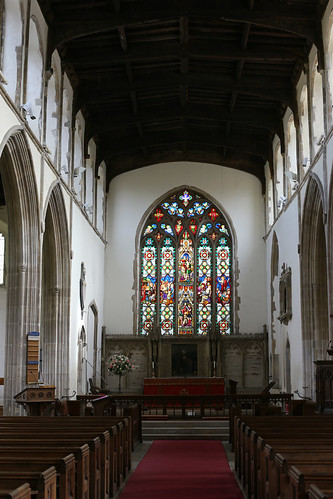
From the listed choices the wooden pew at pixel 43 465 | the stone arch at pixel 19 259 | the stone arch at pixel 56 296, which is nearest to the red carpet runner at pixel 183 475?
the wooden pew at pixel 43 465

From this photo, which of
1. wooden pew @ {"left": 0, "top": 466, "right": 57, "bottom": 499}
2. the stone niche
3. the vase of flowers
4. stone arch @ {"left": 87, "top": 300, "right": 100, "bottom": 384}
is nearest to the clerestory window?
stone arch @ {"left": 87, "top": 300, "right": 100, "bottom": 384}

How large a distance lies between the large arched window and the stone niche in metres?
0.67

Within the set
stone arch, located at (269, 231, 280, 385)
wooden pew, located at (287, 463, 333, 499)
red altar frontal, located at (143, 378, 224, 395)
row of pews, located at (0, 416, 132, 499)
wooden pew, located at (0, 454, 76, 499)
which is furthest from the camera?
stone arch, located at (269, 231, 280, 385)

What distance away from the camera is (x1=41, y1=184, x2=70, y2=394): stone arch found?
16609 millimetres

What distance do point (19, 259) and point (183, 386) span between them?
779cm

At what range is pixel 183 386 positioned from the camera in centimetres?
1964

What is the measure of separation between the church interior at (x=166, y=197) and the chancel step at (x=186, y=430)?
1766mm

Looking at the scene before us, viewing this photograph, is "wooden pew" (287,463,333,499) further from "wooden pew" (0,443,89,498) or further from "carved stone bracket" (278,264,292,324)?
"carved stone bracket" (278,264,292,324)

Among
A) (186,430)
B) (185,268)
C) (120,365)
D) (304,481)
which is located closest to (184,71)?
(185,268)

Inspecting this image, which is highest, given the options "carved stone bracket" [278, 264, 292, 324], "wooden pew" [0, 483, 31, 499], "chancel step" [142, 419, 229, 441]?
"carved stone bracket" [278, 264, 292, 324]

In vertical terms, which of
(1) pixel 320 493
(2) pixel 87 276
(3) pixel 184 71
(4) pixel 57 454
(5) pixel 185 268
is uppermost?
(3) pixel 184 71

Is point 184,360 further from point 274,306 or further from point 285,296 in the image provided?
point 285,296

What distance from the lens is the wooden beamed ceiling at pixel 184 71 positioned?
47.0 ft

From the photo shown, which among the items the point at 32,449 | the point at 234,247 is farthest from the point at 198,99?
the point at 32,449
